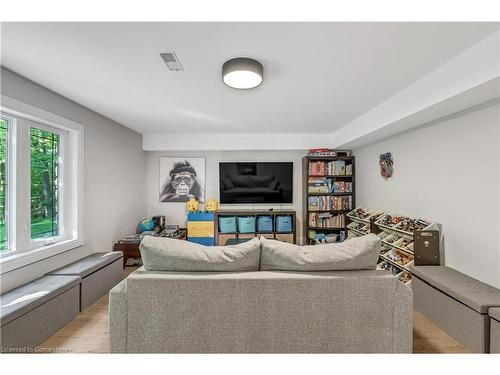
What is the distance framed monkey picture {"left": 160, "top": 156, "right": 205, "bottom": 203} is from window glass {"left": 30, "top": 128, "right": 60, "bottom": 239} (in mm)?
2174

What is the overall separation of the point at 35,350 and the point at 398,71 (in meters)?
3.57

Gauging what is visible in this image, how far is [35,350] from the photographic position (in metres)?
1.76

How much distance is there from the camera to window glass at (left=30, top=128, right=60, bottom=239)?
94.0 inches

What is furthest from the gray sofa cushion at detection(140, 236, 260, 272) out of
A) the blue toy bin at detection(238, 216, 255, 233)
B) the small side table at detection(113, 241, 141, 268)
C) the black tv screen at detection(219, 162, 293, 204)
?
the black tv screen at detection(219, 162, 293, 204)

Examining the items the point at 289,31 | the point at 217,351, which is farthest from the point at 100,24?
the point at 217,351

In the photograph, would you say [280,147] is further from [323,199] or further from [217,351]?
[217,351]

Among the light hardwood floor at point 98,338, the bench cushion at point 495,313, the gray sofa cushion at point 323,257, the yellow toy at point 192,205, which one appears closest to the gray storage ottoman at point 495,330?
the bench cushion at point 495,313

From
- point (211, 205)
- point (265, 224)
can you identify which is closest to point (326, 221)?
point (265, 224)

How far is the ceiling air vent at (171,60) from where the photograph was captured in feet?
5.69

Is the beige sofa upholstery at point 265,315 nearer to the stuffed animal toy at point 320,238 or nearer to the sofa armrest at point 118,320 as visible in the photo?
the sofa armrest at point 118,320

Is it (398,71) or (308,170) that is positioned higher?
(398,71)

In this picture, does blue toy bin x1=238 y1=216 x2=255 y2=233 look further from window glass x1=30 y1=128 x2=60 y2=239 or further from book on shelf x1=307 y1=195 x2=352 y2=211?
window glass x1=30 y1=128 x2=60 y2=239

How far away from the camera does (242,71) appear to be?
1787 mm

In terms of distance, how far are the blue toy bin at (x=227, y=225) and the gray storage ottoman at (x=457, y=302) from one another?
286 cm
